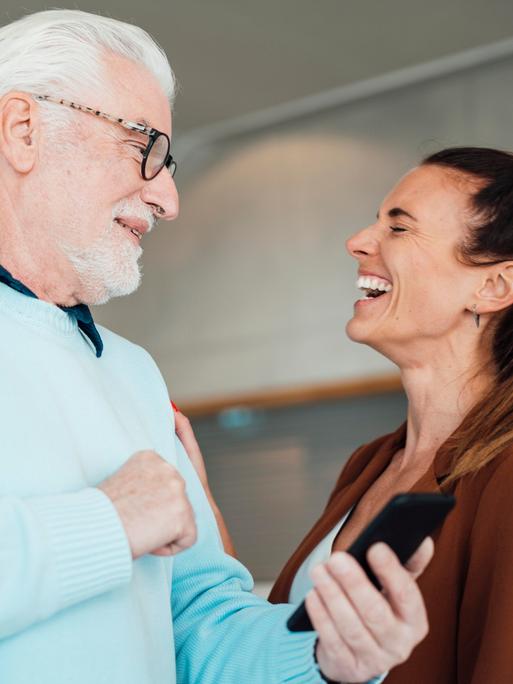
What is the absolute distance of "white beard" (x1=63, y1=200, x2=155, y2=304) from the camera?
1.28 m

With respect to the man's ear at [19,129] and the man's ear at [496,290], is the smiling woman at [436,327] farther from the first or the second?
the man's ear at [19,129]

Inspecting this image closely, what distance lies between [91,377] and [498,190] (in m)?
1.04

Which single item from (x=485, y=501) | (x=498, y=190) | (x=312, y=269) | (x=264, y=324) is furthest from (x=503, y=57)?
(x=485, y=501)

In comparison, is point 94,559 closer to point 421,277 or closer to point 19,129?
point 19,129

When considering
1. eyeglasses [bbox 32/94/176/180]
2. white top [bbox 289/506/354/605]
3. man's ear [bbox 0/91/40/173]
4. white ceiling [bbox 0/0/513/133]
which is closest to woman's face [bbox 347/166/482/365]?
white top [bbox 289/506/354/605]

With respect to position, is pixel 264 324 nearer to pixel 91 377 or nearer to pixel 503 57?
pixel 503 57

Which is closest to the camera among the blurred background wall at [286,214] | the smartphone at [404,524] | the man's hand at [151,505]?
the smartphone at [404,524]

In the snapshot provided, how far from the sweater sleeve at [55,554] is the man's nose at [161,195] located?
0.43 m

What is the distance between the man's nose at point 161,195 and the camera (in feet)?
4.35

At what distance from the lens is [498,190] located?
1.99m

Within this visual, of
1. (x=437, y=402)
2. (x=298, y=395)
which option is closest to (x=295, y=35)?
(x=298, y=395)

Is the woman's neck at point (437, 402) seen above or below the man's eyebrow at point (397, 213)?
below

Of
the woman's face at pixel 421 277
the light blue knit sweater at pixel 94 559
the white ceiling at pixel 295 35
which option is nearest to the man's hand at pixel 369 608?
the light blue knit sweater at pixel 94 559

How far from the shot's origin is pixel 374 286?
2.06 m
